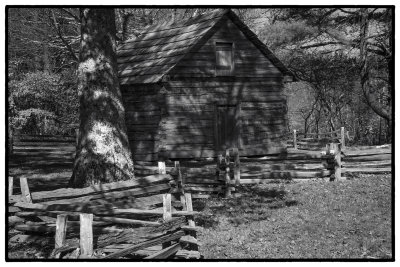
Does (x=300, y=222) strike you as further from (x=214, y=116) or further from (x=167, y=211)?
(x=214, y=116)

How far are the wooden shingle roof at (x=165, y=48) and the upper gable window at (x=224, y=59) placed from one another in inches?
31.2

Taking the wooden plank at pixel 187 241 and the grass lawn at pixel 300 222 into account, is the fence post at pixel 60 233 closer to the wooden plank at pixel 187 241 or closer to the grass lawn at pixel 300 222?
the wooden plank at pixel 187 241

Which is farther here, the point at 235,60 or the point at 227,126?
the point at 227,126

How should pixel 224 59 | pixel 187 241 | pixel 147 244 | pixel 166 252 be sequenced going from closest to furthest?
pixel 147 244 → pixel 166 252 → pixel 187 241 → pixel 224 59

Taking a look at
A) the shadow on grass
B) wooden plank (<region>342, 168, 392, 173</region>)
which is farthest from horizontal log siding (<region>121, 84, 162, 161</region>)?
wooden plank (<region>342, 168, 392, 173</region>)

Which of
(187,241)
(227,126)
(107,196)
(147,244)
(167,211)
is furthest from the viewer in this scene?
(227,126)

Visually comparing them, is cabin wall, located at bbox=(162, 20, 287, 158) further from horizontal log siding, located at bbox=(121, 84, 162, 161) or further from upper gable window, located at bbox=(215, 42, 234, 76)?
horizontal log siding, located at bbox=(121, 84, 162, 161)

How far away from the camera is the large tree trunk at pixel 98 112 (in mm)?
11812

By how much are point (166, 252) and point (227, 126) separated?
14457 mm

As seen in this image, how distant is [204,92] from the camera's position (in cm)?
2128

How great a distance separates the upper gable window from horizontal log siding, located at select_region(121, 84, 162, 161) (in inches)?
111

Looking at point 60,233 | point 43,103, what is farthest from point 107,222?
point 43,103

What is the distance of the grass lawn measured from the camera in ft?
31.6

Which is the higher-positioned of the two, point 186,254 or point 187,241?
point 187,241
